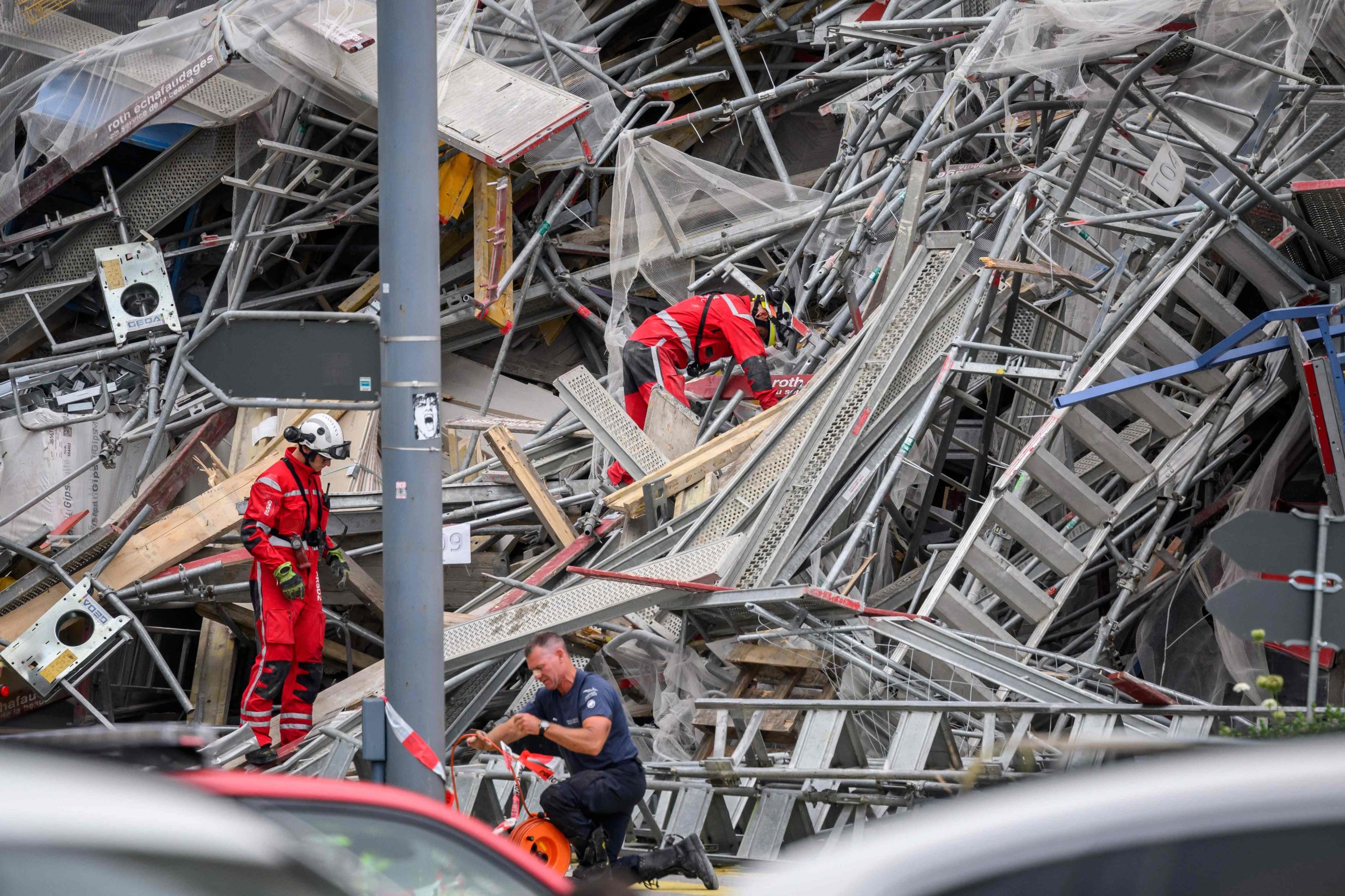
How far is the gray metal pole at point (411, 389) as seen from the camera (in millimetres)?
5070

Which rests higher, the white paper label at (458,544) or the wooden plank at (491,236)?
the wooden plank at (491,236)

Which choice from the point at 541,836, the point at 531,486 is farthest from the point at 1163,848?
the point at 531,486

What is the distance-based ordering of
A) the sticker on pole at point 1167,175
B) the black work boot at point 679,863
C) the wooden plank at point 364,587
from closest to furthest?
the black work boot at point 679,863 < the sticker on pole at point 1167,175 < the wooden plank at point 364,587

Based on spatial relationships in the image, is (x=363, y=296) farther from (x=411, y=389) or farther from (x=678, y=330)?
(x=411, y=389)

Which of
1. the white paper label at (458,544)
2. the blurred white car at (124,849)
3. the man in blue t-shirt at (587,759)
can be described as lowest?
the man in blue t-shirt at (587,759)

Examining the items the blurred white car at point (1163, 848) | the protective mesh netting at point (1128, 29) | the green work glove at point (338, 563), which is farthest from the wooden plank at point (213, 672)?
the blurred white car at point (1163, 848)

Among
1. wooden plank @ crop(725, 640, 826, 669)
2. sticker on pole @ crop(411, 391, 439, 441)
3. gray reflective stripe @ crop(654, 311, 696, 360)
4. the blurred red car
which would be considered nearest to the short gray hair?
sticker on pole @ crop(411, 391, 439, 441)

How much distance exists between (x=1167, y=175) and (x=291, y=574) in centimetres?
576

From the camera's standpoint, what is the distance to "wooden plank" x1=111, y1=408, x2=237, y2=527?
34.0 feet

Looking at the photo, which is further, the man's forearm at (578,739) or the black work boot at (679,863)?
the man's forearm at (578,739)

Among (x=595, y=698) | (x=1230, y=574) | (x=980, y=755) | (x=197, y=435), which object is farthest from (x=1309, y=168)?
(x=197, y=435)

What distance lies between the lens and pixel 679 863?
5.81m

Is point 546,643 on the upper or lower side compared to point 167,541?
lower

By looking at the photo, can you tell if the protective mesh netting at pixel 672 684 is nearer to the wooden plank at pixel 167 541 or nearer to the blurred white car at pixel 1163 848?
the wooden plank at pixel 167 541
